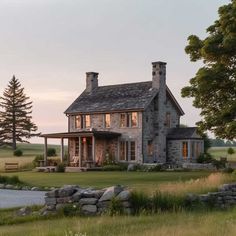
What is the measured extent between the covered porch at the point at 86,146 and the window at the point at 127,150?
69 cm

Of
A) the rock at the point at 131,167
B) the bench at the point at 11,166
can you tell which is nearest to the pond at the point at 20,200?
the rock at the point at 131,167

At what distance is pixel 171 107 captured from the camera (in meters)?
58.0

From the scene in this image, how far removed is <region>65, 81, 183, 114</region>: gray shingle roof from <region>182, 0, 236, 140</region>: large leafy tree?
19228 millimetres

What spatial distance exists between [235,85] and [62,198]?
17812mm

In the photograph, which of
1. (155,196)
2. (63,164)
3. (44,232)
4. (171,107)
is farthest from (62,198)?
(171,107)

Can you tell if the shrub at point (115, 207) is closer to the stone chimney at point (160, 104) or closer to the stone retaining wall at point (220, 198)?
the stone retaining wall at point (220, 198)

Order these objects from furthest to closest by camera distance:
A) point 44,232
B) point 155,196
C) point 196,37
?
point 196,37 < point 155,196 < point 44,232

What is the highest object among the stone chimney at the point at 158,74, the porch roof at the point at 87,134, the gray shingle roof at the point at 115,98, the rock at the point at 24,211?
the stone chimney at the point at 158,74

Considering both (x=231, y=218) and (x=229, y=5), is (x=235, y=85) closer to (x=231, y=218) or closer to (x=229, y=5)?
(x=229, y=5)

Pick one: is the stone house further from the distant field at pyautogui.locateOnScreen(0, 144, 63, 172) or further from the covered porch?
the distant field at pyautogui.locateOnScreen(0, 144, 63, 172)

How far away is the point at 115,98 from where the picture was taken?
5719 cm

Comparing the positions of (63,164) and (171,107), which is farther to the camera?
(171,107)

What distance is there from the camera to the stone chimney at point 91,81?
61.4 metres

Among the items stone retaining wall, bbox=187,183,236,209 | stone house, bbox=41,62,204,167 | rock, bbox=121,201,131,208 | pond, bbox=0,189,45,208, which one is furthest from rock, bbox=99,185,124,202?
stone house, bbox=41,62,204,167
